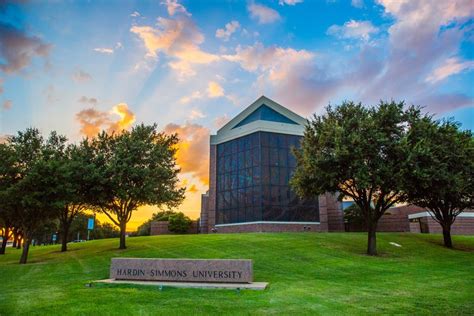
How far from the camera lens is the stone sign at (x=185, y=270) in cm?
1413

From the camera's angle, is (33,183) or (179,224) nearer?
(33,183)

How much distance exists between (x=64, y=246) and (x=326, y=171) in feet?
87.9

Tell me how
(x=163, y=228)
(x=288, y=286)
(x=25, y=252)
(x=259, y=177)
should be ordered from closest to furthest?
(x=288, y=286) → (x=25, y=252) → (x=259, y=177) → (x=163, y=228)

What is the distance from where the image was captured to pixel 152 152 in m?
31.0

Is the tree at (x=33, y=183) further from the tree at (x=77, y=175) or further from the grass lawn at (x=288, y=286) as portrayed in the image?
the grass lawn at (x=288, y=286)

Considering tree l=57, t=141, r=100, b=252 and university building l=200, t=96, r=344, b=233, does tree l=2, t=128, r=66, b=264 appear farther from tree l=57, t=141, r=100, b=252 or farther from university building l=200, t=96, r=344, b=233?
university building l=200, t=96, r=344, b=233

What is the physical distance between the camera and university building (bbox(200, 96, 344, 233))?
1736 inches

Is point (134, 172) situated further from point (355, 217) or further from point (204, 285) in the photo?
point (355, 217)

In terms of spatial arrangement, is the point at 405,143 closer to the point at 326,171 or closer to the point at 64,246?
the point at 326,171

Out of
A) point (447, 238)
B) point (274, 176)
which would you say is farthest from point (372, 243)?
point (274, 176)

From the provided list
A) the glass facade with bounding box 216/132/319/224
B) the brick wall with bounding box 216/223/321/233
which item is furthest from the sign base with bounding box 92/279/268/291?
the glass facade with bounding box 216/132/319/224

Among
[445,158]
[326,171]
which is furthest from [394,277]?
[445,158]

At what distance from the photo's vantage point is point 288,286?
577 inches

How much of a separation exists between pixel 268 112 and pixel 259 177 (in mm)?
9362
